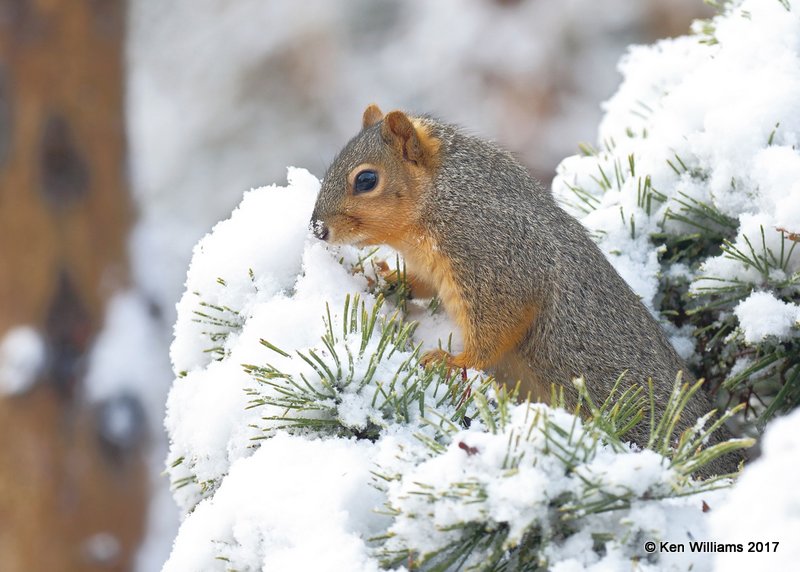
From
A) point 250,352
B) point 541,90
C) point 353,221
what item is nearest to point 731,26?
point 353,221

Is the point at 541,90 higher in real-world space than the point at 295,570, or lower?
higher

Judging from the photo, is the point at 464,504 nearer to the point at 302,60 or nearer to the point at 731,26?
the point at 731,26

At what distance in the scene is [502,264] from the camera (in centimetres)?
180

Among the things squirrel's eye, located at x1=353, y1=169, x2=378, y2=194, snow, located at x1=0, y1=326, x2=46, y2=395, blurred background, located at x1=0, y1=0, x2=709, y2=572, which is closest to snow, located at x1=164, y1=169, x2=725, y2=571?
squirrel's eye, located at x1=353, y1=169, x2=378, y2=194

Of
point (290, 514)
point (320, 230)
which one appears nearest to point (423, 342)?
point (320, 230)

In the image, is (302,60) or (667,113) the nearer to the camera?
(667,113)

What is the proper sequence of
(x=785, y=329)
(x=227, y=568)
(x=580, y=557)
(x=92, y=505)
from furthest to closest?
(x=92, y=505), (x=785, y=329), (x=227, y=568), (x=580, y=557)

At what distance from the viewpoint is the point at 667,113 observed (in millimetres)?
1779

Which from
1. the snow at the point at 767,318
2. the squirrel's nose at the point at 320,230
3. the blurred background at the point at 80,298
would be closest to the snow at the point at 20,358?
the blurred background at the point at 80,298

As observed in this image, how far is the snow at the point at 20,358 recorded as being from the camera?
3.26 metres

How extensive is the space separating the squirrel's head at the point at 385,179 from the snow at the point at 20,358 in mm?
1842

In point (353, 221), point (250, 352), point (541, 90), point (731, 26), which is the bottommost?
point (250, 352)

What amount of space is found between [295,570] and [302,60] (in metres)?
5.00

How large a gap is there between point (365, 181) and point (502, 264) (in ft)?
1.15
